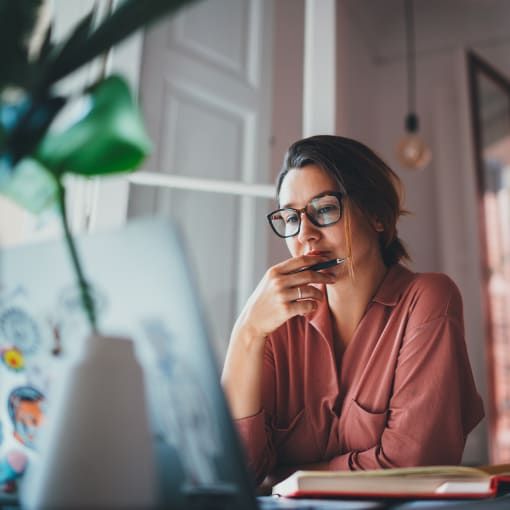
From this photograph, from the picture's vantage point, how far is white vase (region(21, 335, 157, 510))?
314 millimetres

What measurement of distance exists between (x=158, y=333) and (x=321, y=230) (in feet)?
2.42

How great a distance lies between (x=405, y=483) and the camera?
1.74 ft

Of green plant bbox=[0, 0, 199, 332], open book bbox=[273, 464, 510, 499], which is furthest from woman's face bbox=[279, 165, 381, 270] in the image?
green plant bbox=[0, 0, 199, 332]

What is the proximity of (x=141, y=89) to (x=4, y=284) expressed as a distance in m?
1.30

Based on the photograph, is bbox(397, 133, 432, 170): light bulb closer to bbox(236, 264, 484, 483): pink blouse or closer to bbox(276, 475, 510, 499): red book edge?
bbox(236, 264, 484, 483): pink blouse

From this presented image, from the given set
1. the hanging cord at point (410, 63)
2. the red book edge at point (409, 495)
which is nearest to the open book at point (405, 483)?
the red book edge at point (409, 495)

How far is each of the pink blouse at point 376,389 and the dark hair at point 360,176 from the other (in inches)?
4.3

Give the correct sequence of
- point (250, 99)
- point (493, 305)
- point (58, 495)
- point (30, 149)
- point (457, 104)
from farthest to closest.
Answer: point (457, 104), point (493, 305), point (250, 99), point (30, 149), point (58, 495)

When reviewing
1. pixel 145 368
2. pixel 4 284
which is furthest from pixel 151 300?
pixel 4 284

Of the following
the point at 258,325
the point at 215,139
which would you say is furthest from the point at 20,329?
the point at 215,139

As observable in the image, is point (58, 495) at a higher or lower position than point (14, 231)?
lower

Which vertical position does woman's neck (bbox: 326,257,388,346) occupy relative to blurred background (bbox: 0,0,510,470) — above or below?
below

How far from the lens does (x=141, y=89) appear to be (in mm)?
1623

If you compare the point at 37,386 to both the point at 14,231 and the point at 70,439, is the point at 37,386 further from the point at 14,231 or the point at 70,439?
the point at 14,231
